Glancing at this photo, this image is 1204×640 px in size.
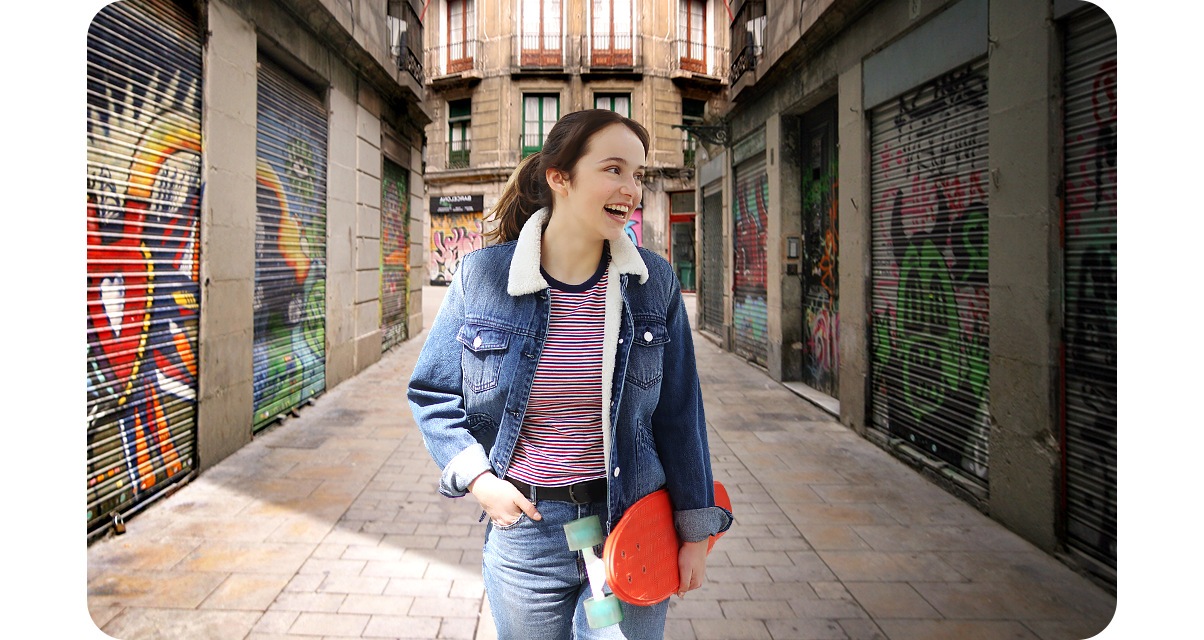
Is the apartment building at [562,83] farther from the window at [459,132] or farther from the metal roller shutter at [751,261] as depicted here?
the metal roller shutter at [751,261]

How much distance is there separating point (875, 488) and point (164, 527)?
504 centimetres

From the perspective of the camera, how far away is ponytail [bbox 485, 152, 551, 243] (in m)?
1.93

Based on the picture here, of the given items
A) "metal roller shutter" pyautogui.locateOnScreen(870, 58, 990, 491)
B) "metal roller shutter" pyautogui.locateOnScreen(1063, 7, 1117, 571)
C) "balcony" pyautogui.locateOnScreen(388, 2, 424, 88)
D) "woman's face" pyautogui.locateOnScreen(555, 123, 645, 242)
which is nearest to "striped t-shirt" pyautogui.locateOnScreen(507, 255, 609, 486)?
"woman's face" pyautogui.locateOnScreen(555, 123, 645, 242)

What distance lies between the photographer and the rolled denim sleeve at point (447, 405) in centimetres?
166

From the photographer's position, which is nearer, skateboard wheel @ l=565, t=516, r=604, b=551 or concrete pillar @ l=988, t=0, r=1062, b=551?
skateboard wheel @ l=565, t=516, r=604, b=551

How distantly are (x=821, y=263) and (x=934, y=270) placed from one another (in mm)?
3080

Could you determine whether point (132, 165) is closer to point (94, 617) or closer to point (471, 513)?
point (94, 617)

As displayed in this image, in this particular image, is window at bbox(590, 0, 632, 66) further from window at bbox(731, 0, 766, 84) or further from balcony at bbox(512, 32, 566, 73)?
window at bbox(731, 0, 766, 84)

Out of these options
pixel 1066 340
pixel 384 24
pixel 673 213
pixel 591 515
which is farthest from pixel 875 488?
pixel 673 213

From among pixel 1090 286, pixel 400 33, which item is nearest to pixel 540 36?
pixel 400 33

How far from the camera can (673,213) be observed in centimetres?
2505

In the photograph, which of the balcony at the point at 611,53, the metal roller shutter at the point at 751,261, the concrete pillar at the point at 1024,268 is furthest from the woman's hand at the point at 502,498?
the balcony at the point at 611,53

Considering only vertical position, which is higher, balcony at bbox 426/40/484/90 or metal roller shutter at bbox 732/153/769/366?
balcony at bbox 426/40/484/90

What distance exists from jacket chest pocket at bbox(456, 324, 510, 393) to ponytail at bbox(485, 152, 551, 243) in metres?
0.42
